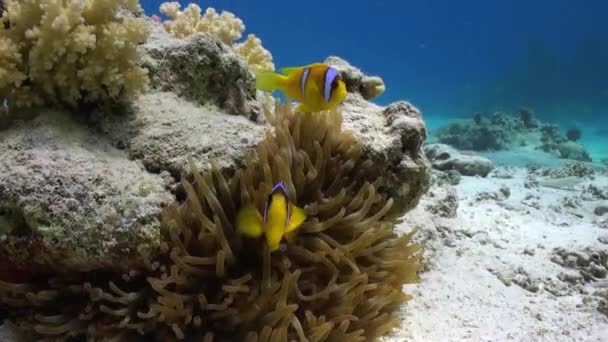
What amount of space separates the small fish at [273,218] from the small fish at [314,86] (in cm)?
69

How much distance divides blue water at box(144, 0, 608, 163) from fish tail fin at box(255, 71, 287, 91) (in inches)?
842

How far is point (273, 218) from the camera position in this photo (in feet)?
6.52

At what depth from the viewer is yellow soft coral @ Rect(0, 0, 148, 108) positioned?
7.79 ft

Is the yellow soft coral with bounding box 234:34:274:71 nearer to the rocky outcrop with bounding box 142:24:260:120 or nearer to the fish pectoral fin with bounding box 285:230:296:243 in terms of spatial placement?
the rocky outcrop with bounding box 142:24:260:120

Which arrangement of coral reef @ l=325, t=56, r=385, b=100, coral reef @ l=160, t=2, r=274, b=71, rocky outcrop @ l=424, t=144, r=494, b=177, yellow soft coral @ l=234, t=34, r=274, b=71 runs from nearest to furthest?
1. coral reef @ l=325, t=56, r=385, b=100
2. coral reef @ l=160, t=2, r=274, b=71
3. yellow soft coral @ l=234, t=34, r=274, b=71
4. rocky outcrop @ l=424, t=144, r=494, b=177

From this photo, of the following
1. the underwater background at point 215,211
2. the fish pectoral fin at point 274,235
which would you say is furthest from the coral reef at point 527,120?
the fish pectoral fin at point 274,235

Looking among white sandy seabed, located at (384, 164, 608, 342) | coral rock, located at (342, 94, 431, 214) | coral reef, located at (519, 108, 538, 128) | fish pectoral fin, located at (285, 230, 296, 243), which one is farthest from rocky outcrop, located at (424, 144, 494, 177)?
coral reef, located at (519, 108, 538, 128)

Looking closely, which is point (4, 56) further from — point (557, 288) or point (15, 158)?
point (557, 288)

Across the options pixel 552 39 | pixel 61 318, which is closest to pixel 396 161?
pixel 61 318

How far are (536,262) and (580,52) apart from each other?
1565 inches

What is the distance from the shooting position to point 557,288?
12.0ft

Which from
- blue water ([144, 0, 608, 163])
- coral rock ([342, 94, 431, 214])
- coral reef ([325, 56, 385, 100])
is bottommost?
coral rock ([342, 94, 431, 214])

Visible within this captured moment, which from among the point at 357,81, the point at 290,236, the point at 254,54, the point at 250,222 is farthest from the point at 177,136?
the point at 254,54

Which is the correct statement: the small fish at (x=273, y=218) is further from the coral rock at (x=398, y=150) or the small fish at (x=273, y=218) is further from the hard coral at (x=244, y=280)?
the coral rock at (x=398, y=150)
